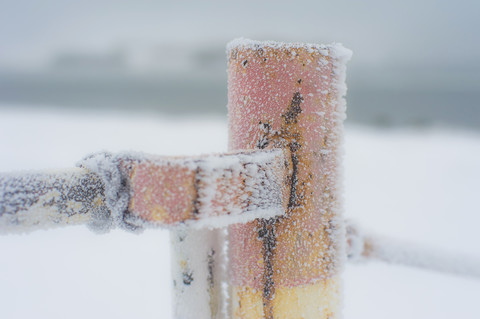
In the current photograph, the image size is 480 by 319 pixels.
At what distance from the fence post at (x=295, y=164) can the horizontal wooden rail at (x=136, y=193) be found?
9cm

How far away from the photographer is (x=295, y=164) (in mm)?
558

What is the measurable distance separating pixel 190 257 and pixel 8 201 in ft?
0.93

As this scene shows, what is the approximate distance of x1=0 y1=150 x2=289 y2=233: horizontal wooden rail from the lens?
0.42 meters

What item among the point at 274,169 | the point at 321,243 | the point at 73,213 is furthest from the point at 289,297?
the point at 73,213

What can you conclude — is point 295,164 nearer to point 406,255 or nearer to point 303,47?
point 303,47

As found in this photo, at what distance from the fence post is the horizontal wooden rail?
9cm

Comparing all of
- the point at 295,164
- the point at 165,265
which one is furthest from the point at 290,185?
the point at 165,265

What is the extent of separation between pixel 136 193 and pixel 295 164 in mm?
233

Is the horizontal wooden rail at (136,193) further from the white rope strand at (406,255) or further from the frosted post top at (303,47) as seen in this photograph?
Result: the white rope strand at (406,255)

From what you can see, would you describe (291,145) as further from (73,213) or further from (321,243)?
(73,213)

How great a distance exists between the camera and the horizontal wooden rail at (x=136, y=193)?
0.42 metres

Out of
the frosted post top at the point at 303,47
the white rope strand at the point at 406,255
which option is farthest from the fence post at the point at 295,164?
the white rope strand at the point at 406,255

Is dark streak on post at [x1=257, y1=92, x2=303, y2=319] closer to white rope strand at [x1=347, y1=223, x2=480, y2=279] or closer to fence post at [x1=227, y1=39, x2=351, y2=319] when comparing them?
fence post at [x1=227, y1=39, x2=351, y2=319]

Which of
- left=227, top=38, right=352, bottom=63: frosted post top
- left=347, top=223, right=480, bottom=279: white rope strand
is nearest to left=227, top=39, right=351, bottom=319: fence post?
left=227, top=38, right=352, bottom=63: frosted post top
